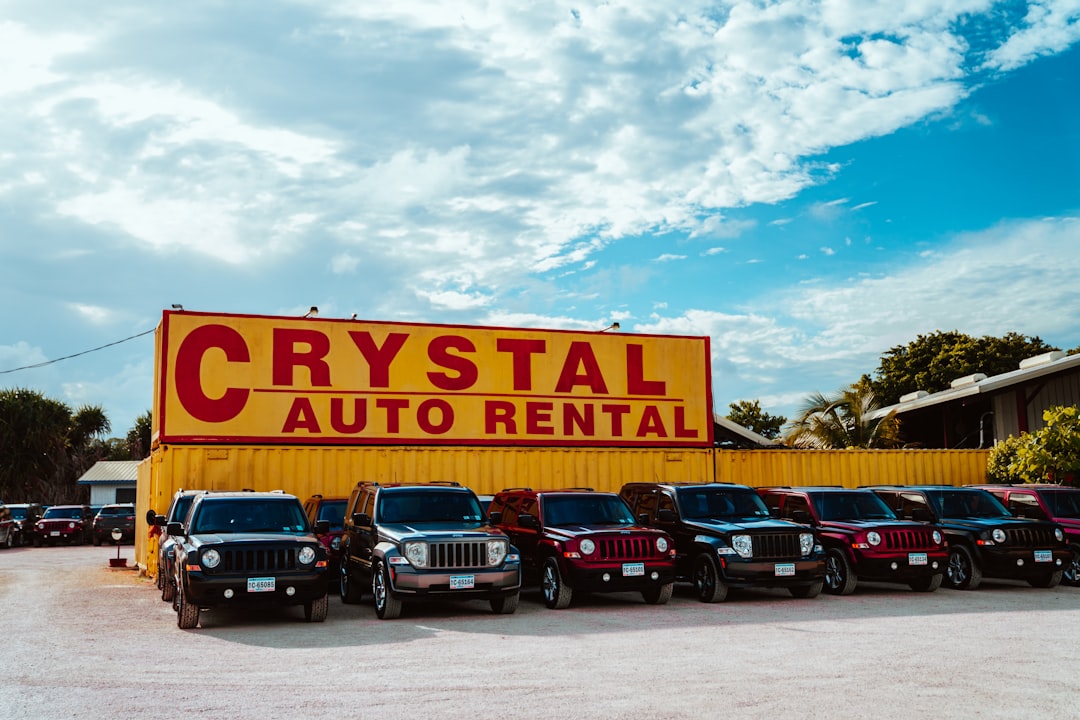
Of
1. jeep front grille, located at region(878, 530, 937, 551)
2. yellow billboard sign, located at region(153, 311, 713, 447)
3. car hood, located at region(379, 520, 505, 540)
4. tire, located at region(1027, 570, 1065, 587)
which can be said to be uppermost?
yellow billboard sign, located at region(153, 311, 713, 447)

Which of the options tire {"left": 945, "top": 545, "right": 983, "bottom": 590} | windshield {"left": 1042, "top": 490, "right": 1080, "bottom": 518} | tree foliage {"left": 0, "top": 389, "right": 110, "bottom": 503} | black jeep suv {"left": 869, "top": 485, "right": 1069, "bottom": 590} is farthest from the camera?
tree foliage {"left": 0, "top": 389, "right": 110, "bottom": 503}

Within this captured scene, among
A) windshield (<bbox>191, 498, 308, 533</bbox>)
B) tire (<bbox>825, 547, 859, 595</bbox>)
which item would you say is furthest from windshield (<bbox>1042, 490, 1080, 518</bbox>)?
windshield (<bbox>191, 498, 308, 533</bbox>)

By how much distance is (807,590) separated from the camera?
15.0 meters

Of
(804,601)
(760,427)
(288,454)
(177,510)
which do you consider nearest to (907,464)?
(804,601)

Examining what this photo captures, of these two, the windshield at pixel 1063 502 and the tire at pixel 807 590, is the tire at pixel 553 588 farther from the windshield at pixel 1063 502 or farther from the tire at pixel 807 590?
the windshield at pixel 1063 502

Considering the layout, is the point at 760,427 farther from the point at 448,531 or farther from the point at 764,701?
the point at 764,701

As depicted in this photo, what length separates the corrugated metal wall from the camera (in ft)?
65.3

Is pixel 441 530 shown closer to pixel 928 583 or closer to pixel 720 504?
pixel 720 504

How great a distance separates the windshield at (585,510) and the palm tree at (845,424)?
1698 cm

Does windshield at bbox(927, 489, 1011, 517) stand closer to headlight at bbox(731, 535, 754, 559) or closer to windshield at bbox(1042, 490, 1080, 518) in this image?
windshield at bbox(1042, 490, 1080, 518)

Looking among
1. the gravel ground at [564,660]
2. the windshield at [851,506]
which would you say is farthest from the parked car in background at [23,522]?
the windshield at [851,506]

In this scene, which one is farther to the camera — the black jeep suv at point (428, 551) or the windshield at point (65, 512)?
the windshield at point (65, 512)

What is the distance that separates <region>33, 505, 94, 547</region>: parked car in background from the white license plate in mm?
27606

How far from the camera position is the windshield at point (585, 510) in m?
14.7
